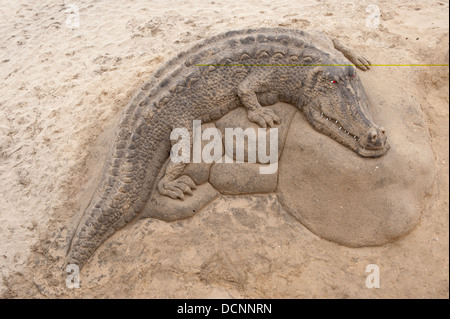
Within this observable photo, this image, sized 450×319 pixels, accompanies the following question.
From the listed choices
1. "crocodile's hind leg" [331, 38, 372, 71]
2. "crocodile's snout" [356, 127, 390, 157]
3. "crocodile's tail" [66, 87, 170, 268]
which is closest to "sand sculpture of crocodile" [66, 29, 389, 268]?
"crocodile's tail" [66, 87, 170, 268]

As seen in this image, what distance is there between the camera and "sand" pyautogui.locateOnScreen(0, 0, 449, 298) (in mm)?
3613

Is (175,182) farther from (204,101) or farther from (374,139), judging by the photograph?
(374,139)

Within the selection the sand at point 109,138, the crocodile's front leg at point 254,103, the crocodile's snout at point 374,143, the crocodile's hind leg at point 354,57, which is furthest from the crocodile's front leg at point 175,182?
the crocodile's hind leg at point 354,57

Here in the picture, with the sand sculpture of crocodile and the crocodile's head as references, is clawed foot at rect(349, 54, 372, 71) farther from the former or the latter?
the crocodile's head

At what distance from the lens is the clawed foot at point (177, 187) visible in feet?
12.9

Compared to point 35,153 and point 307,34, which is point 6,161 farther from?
point 307,34

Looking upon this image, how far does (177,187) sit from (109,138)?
111cm

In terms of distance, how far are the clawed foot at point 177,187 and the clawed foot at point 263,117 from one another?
89 cm

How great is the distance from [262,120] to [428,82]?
6.86 ft

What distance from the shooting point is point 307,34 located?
159 inches

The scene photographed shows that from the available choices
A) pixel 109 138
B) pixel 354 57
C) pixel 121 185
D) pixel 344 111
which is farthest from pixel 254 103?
pixel 109 138

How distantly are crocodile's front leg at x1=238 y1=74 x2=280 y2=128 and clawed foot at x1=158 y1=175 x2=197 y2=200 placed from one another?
0.89 m
